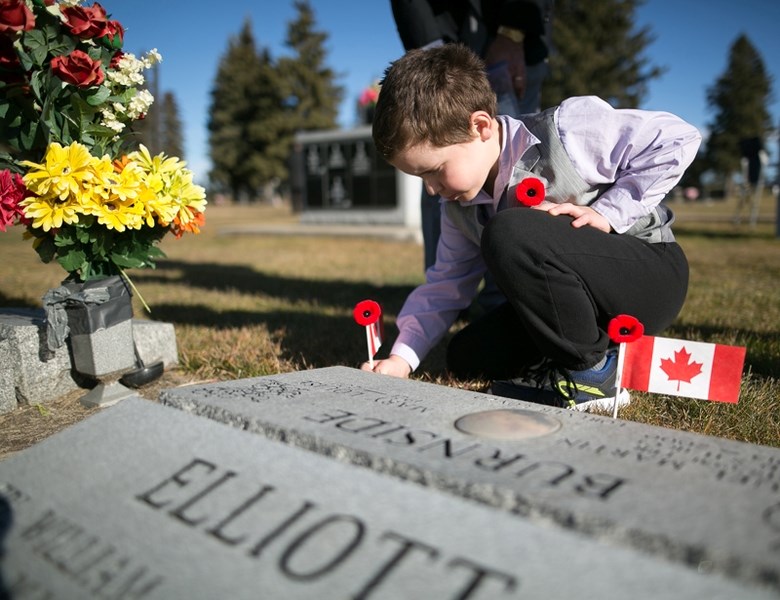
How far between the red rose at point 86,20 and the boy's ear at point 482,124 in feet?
4.01

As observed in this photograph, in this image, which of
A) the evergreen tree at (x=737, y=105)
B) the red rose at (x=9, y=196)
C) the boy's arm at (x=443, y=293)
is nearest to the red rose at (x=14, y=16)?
the red rose at (x=9, y=196)

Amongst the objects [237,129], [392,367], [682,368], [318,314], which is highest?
[237,129]

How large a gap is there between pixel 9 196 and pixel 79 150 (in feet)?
0.89

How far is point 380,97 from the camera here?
71.7 inches

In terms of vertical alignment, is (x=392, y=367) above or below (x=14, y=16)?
below

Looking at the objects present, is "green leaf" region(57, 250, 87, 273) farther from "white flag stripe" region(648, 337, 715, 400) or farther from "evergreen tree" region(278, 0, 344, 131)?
"evergreen tree" region(278, 0, 344, 131)

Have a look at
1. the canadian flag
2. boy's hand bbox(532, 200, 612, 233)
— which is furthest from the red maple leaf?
boy's hand bbox(532, 200, 612, 233)

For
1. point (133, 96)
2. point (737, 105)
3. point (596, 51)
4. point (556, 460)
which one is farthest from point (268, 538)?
point (737, 105)

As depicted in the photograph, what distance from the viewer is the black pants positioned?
1.67 metres

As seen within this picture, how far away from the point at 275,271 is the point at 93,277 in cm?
374

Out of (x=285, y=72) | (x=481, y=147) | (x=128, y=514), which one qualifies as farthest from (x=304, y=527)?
(x=285, y=72)

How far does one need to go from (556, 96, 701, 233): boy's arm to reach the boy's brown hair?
0.94 feet

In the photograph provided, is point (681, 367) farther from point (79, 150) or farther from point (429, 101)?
point (79, 150)

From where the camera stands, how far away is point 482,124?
Answer: 5.81 feet
